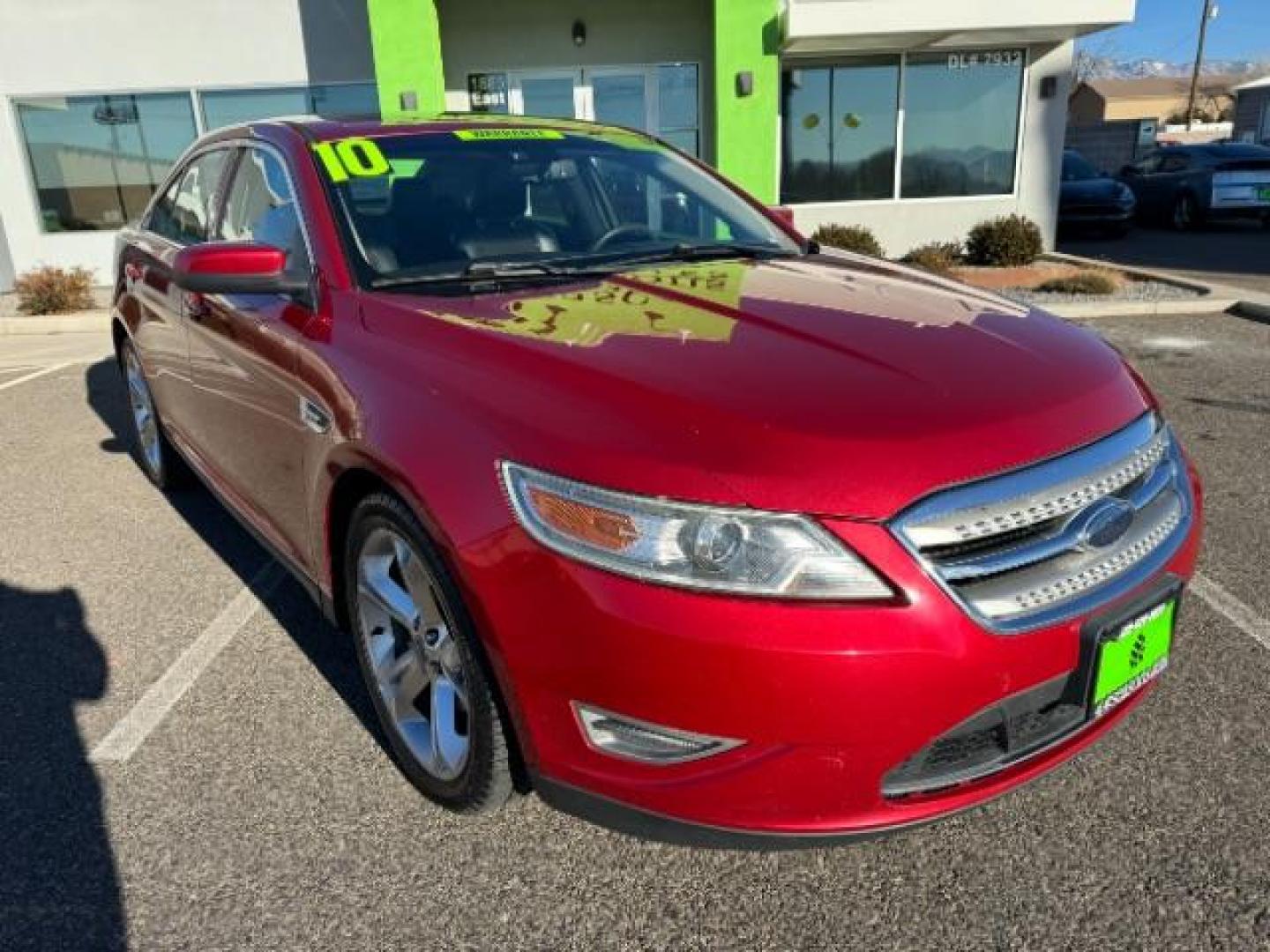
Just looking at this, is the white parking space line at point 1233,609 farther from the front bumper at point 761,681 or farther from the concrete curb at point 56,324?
the concrete curb at point 56,324

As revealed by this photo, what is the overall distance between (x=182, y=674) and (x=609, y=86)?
1073 centimetres

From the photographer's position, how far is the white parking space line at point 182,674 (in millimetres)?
2791

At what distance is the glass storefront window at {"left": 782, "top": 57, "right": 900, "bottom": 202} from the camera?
12.3 meters

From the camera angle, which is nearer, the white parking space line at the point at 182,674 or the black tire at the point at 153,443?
the white parking space line at the point at 182,674

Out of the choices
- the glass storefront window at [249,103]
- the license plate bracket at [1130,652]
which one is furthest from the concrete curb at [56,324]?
the license plate bracket at [1130,652]

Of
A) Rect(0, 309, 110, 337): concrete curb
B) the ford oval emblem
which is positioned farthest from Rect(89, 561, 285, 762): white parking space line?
Rect(0, 309, 110, 337): concrete curb

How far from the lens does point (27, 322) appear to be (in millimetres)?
10766

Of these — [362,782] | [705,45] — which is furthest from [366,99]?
[362,782]

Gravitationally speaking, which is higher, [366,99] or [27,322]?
[366,99]

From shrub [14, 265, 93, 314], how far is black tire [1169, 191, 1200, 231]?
17602mm

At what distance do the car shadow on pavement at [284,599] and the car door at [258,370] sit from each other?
0.41m

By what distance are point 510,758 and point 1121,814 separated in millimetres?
1490

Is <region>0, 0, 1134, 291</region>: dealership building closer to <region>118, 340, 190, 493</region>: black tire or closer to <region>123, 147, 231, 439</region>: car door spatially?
<region>118, 340, 190, 493</region>: black tire

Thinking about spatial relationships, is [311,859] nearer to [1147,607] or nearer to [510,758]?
[510,758]
